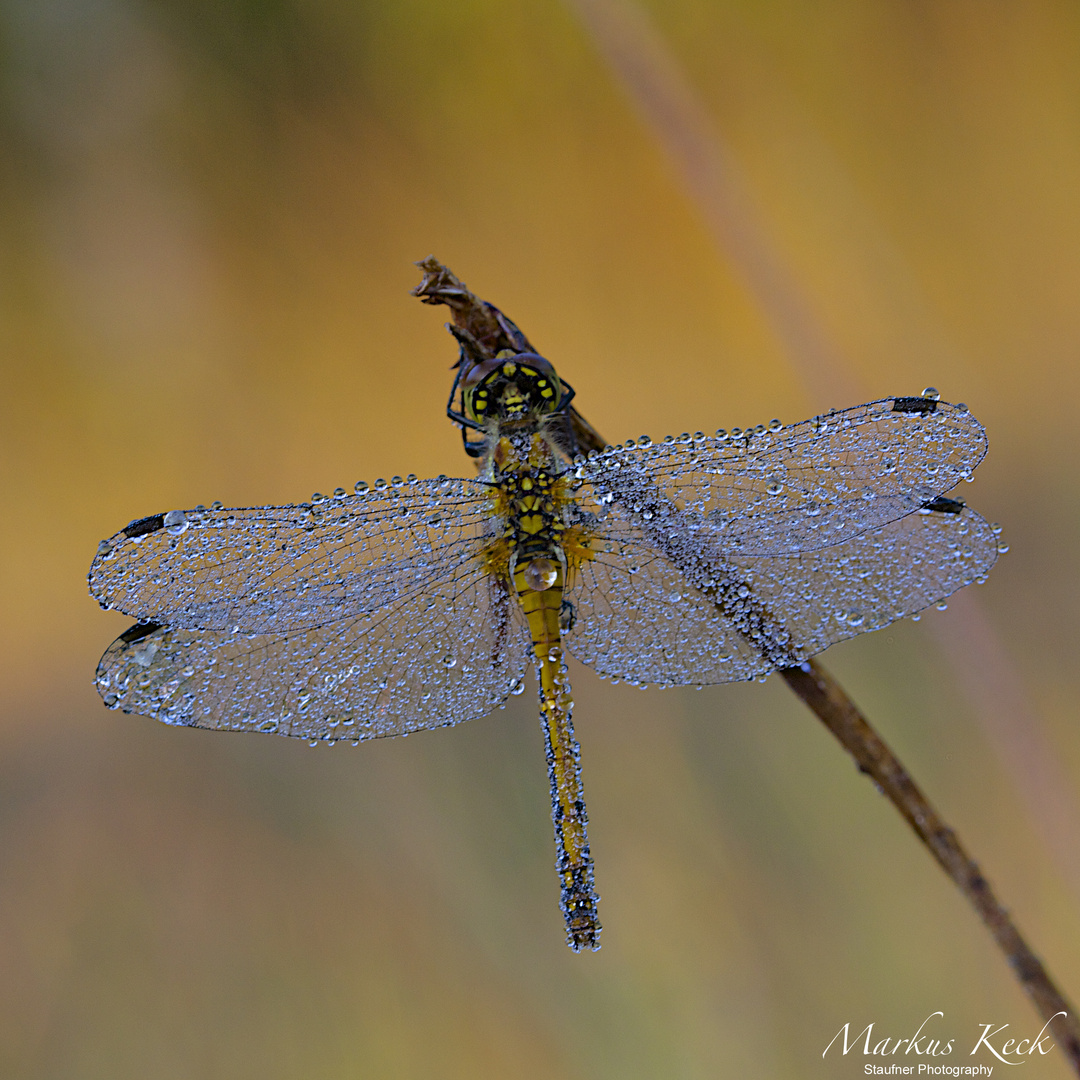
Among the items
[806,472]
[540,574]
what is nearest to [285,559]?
[540,574]

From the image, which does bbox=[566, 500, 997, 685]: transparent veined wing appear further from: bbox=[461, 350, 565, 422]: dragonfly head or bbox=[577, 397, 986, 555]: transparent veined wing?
bbox=[461, 350, 565, 422]: dragonfly head

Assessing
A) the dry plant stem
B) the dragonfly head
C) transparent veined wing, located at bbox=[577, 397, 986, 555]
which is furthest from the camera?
the dragonfly head

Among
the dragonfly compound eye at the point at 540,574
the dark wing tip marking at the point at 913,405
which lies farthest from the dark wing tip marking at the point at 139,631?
the dark wing tip marking at the point at 913,405

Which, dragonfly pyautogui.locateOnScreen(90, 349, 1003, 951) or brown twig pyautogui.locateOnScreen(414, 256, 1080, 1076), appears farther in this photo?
dragonfly pyautogui.locateOnScreen(90, 349, 1003, 951)

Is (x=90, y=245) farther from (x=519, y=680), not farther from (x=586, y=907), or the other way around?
(x=586, y=907)

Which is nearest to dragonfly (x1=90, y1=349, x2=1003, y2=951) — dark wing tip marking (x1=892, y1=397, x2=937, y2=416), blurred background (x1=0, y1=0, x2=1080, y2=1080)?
dark wing tip marking (x1=892, y1=397, x2=937, y2=416)

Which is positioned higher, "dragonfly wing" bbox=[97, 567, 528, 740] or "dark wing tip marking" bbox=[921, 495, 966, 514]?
"dragonfly wing" bbox=[97, 567, 528, 740]

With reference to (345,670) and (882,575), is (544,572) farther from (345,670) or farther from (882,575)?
(882,575)
